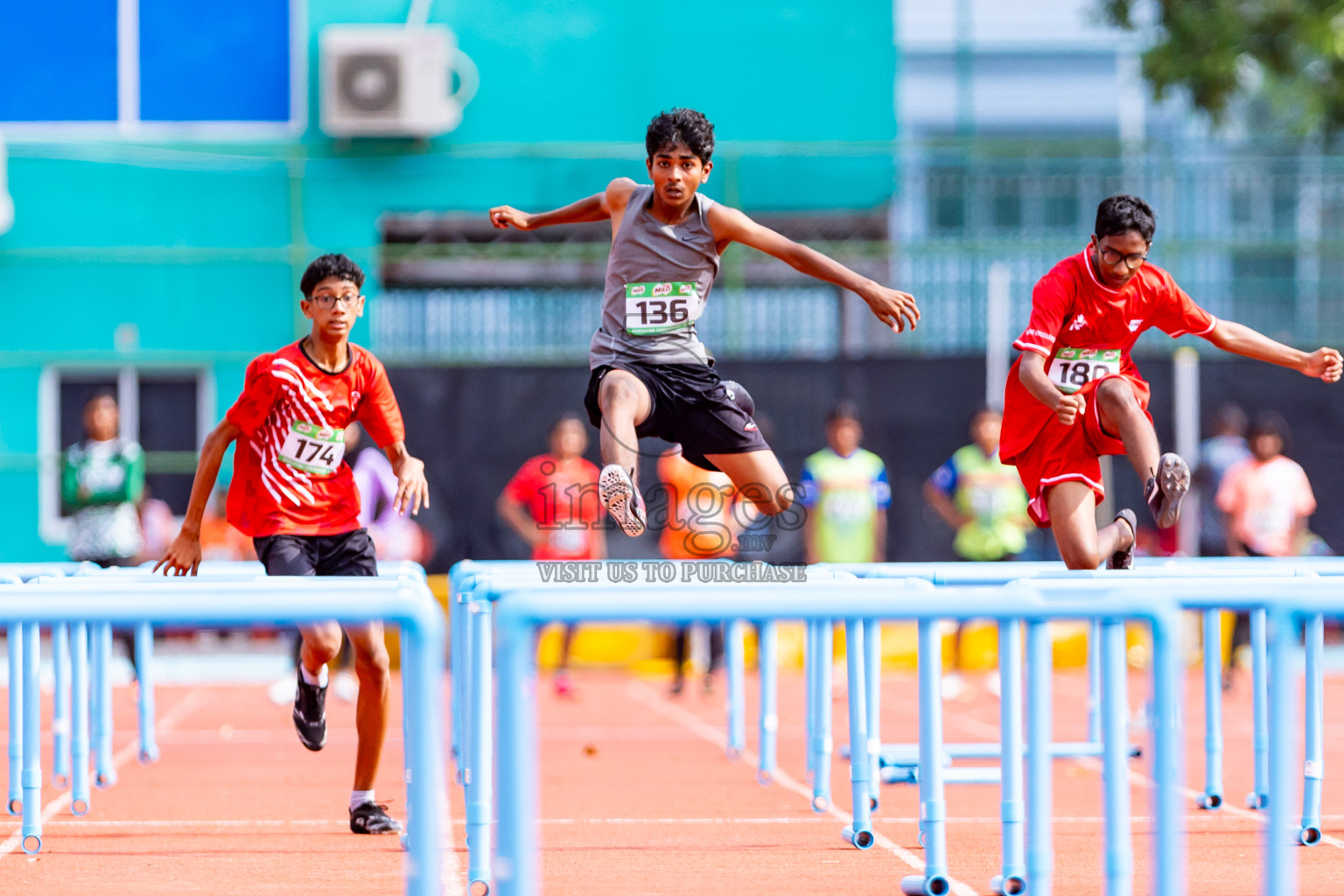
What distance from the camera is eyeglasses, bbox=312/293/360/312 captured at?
576 centimetres

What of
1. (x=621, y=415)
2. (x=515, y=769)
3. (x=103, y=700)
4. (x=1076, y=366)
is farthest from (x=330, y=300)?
(x=515, y=769)

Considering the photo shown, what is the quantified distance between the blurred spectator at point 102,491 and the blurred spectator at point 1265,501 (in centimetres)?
713

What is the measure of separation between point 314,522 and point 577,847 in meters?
1.48

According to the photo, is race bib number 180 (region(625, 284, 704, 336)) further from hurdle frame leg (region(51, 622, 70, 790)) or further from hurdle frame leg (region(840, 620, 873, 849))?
hurdle frame leg (region(51, 622, 70, 790))

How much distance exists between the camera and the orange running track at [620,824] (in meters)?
5.23

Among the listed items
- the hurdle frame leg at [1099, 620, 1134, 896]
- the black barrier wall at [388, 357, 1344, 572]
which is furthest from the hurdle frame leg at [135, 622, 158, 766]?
the black barrier wall at [388, 357, 1344, 572]

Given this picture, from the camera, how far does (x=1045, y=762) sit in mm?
3754

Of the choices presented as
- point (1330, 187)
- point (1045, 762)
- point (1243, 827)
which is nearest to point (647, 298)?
point (1045, 762)

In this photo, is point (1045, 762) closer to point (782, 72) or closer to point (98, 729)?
point (98, 729)

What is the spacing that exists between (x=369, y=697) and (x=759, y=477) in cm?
160

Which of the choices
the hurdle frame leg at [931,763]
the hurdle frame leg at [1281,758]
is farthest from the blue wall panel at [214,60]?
the hurdle frame leg at [1281,758]

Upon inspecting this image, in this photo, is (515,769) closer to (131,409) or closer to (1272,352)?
(1272,352)

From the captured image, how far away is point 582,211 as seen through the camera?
600 centimetres

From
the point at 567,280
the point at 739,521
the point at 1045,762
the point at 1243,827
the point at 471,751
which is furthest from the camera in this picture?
the point at 567,280
